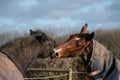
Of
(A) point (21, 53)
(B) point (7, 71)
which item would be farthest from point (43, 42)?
(B) point (7, 71)

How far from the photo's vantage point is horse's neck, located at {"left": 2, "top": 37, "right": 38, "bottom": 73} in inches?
187

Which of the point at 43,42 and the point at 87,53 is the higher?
the point at 43,42

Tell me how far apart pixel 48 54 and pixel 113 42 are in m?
10.6

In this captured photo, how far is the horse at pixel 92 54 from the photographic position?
5266 mm

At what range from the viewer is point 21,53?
506 centimetres

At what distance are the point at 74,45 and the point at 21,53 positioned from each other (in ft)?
2.83

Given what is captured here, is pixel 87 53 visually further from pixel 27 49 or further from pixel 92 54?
pixel 27 49

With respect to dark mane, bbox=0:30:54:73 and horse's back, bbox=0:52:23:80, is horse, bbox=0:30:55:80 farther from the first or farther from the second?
horse's back, bbox=0:52:23:80

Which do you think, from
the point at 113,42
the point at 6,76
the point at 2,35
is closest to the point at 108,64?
the point at 6,76

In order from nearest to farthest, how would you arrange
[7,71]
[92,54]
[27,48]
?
[7,71], [27,48], [92,54]

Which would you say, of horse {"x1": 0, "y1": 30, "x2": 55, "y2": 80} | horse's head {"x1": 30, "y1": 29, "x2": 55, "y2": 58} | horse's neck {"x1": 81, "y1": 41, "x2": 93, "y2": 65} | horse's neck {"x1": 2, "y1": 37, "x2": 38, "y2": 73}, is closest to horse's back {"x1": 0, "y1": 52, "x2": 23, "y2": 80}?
horse {"x1": 0, "y1": 30, "x2": 55, "y2": 80}

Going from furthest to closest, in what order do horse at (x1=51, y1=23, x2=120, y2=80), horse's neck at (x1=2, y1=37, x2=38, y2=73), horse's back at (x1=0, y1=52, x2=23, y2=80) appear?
horse at (x1=51, y1=23, x2=120, y2=80) < horse's neck at (x1=2, y1=37, x2=38, y2=73) < horse's back at (x1=0, y1=52, x2=23, y2=80)

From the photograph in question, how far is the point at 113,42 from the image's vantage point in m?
16.1

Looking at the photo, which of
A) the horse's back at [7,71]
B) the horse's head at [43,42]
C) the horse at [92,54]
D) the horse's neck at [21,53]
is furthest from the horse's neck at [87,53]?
the horse's back at [7,71]
